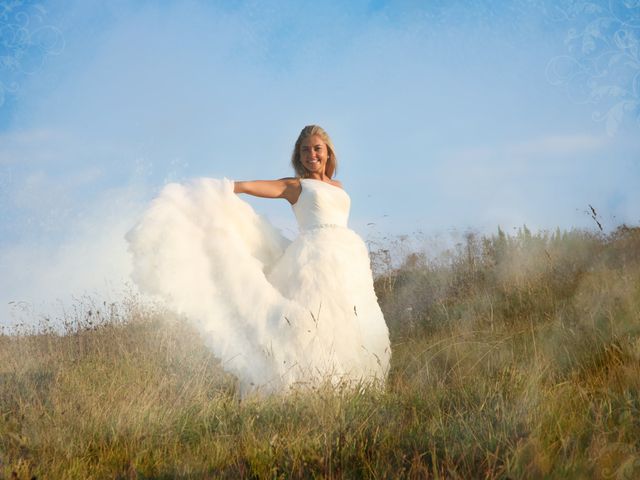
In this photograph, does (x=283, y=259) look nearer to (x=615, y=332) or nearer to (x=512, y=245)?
(x=615, y=332)

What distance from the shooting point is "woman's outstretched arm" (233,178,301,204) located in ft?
17.2

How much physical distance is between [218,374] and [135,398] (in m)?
1.20

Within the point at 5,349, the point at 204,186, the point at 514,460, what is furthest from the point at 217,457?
the point at 5,349

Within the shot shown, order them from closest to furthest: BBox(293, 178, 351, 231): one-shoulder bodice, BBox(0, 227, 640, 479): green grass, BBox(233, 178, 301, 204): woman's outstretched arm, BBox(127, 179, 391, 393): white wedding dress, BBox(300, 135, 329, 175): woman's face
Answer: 1. BBox(0, 227, 640, 479): green grass
2. BBox(127, 179, 391, 393): white wedding dress
3. BBox(233, 178, 301, 204): woman's outstretched arm
4. BBox(293, 178, 351, 231): one-shoulder bodice
5. BBox(300, 135, 329, 175): woman's face

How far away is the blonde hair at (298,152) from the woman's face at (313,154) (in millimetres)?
57

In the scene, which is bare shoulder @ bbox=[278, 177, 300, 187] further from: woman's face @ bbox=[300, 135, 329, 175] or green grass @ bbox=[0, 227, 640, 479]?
green grass @ bbox=[0, 227, 640, 479]

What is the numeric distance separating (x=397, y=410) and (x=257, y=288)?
156cm

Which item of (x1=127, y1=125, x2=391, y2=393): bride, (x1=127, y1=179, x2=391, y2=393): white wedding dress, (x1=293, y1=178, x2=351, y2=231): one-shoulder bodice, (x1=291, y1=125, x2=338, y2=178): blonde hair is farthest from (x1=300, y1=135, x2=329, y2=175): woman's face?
(x1=127, y1=179, x2=391, y2=393): white wedding dress

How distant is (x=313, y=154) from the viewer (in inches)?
231

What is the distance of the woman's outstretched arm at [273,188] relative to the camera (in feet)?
17.2

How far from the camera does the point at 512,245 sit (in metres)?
9.34

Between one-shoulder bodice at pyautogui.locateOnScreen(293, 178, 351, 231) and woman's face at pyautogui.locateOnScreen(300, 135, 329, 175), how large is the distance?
31 cm

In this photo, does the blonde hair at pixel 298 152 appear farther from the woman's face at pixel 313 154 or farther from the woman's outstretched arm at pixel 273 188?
the woman's outstretched arm at pixel 273 188

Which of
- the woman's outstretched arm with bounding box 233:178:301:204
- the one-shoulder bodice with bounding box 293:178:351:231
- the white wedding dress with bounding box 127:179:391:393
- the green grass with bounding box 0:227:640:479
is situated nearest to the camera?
the green grass with bounding box 0:227:640:479
